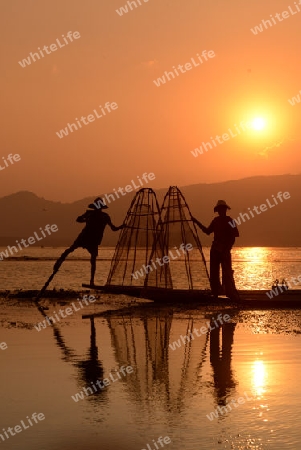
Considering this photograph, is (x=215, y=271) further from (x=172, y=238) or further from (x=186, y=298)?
(x=172, y=238)

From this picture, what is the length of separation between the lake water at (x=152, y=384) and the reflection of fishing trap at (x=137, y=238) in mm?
6447

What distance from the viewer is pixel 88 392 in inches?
358

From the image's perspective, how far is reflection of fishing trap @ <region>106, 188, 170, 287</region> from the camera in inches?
907

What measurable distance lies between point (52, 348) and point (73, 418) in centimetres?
484

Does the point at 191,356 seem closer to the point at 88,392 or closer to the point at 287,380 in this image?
the point at 287,380

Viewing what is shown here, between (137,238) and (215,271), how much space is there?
4.33m

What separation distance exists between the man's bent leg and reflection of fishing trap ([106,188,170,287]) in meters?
2.39

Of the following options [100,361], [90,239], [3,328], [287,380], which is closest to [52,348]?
[100,361]

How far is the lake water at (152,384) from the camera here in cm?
723
